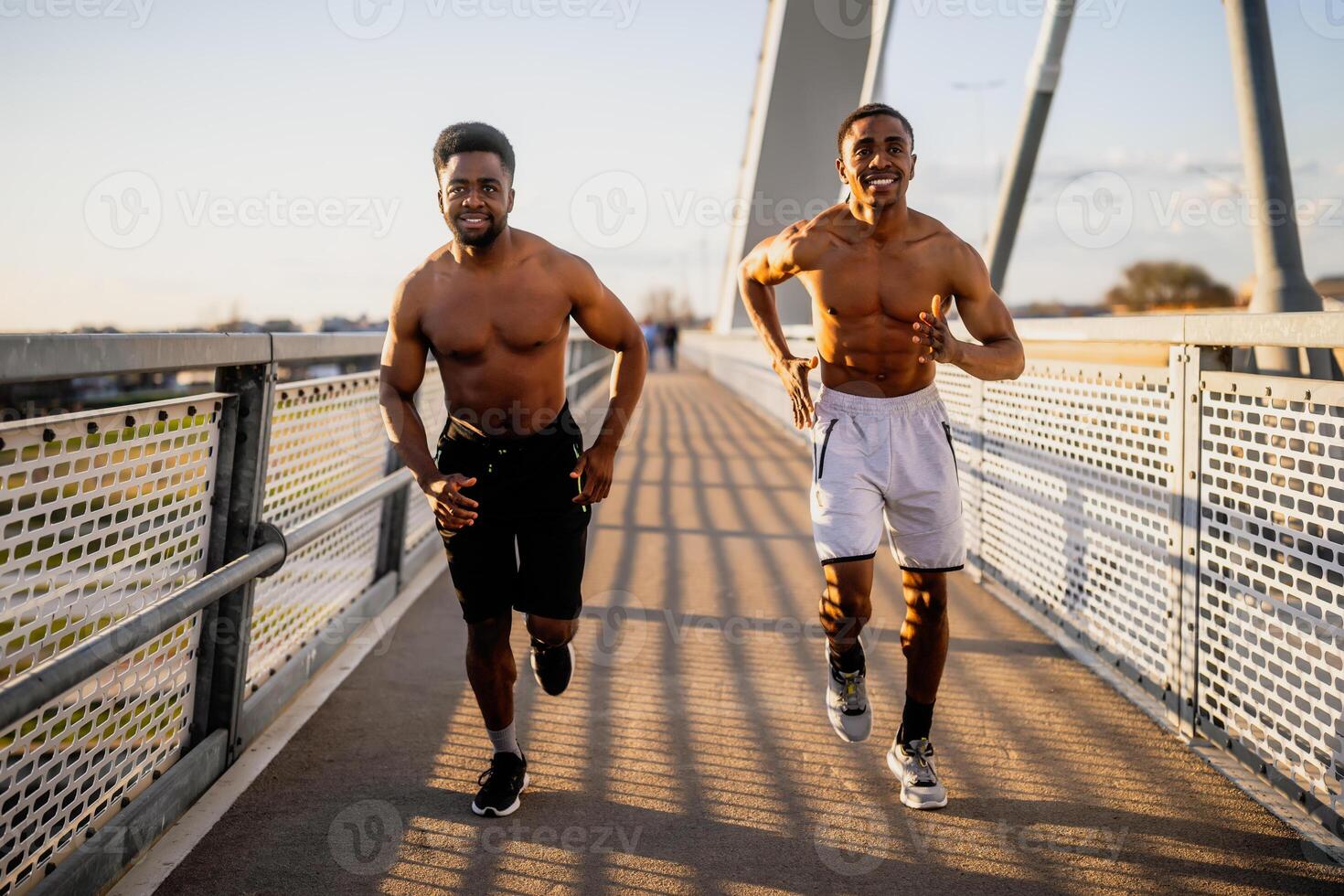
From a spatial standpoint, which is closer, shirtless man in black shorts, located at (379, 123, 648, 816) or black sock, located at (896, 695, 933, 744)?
shirtless man in black shorts, located at (379, 123, 648, 816)

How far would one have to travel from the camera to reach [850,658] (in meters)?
3.47

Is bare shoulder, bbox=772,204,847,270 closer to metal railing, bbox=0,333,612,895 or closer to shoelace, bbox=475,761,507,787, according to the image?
metal railing, bbox=0,333,612,895

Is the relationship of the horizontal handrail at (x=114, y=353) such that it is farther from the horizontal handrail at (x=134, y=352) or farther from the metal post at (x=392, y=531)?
the metal post at (x=392, y=531)

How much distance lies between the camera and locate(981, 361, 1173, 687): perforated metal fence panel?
390 cm

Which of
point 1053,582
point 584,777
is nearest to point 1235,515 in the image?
point 1053,582

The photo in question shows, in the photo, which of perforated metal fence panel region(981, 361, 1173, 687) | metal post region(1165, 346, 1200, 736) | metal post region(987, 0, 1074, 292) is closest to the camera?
metal post region(1165, 346, 1200, 736)

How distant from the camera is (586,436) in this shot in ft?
40.4

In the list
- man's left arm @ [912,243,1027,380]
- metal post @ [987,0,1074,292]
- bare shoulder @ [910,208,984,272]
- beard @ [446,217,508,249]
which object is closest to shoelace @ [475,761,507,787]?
beard @ [446,217,508,249]

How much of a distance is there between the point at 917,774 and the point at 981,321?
1.40m

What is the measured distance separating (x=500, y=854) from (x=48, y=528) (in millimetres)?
1419

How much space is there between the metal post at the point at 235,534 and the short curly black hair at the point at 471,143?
91 centimetres

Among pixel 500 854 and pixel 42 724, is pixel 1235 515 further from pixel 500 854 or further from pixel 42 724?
pixel 42 724

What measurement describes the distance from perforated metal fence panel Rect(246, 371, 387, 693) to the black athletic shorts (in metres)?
0.82

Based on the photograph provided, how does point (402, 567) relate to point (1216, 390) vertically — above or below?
below
